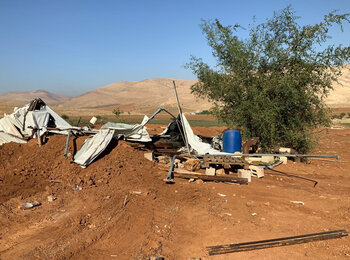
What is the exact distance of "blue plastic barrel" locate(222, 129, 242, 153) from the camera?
8867 mm

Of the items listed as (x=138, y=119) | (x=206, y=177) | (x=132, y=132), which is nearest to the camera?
(x=206, y=177)

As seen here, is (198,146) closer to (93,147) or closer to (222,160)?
(222,160)

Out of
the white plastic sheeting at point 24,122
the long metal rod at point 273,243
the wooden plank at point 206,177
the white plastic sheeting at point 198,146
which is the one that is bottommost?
the long metal rod at point 273,243

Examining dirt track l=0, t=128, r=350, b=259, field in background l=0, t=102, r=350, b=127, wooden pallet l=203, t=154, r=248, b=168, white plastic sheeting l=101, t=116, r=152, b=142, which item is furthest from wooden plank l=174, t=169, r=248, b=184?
field in background l=0, t=102, r=350, b=127

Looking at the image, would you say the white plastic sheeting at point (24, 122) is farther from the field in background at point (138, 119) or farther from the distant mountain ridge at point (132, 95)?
the distant mountain ridge at point (132, 95)

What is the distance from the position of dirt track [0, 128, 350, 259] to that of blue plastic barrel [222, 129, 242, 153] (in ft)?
4.29

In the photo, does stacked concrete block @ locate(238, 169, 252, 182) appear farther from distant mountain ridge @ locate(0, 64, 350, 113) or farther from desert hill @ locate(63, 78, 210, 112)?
desert hill @ locate(63, 78, 210, 112)

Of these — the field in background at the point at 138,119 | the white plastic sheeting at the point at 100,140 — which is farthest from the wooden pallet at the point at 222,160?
the field in background at the point at 138,119

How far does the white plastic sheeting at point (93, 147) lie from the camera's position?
299 inches

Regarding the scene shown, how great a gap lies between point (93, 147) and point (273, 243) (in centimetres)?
541

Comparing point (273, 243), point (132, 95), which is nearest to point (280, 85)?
point (273, 243)

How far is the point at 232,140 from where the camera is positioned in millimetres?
8883

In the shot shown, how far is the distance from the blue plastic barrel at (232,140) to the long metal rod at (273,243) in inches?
189

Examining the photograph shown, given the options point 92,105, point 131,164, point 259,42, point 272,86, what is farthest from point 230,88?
point 92,105
